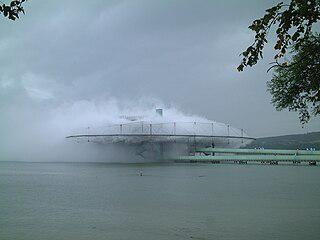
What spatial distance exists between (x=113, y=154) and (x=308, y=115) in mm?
128611

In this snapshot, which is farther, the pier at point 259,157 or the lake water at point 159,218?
the pier at point 259,157

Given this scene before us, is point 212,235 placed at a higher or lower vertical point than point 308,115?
lower

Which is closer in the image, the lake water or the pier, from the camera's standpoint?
the lake water

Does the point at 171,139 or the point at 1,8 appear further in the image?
the point at 171,139

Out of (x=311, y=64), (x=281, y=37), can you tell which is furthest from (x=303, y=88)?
(x=281, y=37)

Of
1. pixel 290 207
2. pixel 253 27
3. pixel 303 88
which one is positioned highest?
pixel 253 27

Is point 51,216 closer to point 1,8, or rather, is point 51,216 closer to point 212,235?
point 212,235

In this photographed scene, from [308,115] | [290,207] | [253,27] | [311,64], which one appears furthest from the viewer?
[290,207]

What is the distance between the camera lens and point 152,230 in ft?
39.2

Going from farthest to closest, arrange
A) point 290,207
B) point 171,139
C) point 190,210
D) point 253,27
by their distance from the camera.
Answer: point 171,139
point 290,207
point 190,210
point 253,27

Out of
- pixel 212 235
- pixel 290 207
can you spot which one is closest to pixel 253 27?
pixel 212 235

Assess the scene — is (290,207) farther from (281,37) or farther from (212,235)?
(281,37)

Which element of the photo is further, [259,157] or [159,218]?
[259,157]

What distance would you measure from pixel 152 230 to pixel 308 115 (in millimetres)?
5947
